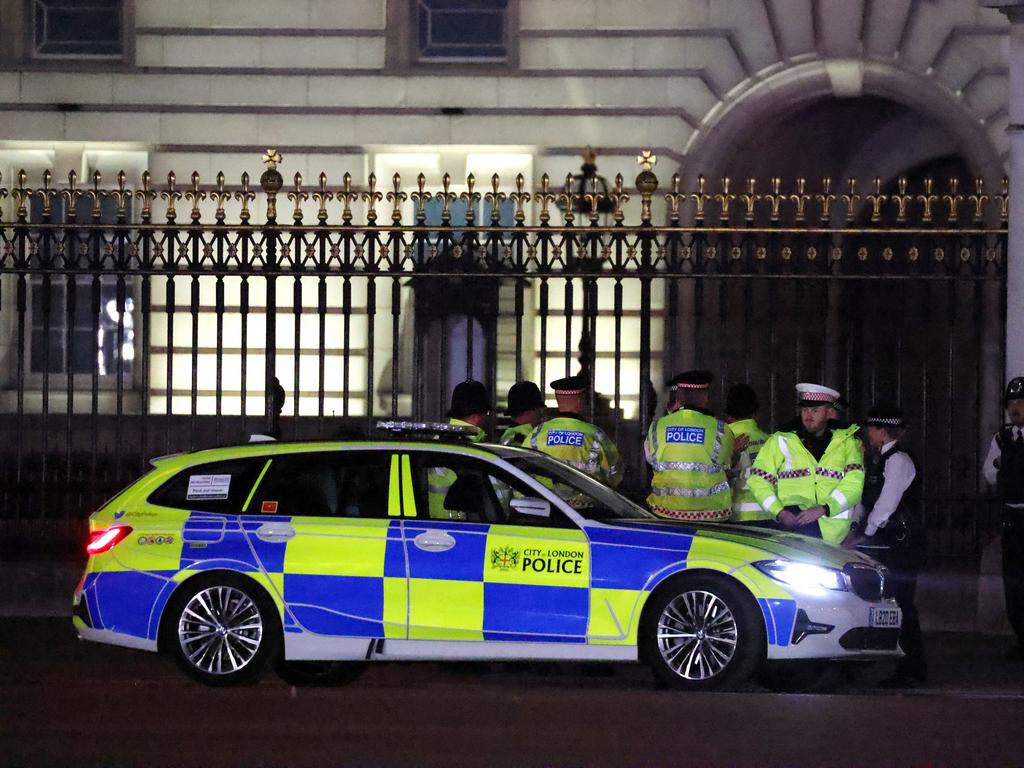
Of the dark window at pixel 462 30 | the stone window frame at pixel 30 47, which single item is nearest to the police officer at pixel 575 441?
the dark window at pixel 462 30

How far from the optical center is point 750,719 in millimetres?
9781

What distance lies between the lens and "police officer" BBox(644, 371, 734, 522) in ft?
41.5

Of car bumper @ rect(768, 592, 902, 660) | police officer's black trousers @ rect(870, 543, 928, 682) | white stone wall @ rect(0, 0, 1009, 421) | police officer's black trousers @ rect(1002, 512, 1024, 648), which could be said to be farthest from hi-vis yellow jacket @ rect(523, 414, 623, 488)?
white stone wall @ rect(0, 0, 1009, 421)

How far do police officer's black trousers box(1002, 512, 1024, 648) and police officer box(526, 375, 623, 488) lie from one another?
226 cm

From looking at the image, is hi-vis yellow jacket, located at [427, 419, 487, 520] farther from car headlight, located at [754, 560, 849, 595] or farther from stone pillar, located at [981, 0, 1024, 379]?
stone pillar, located at [981, 0, 1024, 379]

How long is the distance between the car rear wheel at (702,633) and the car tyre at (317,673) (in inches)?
71.4

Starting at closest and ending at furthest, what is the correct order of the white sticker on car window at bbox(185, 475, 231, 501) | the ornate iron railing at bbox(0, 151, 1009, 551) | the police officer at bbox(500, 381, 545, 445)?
the white sticker on car window at bbox(185, 475, 231, 501), the police officer at bbox(500, 381, 545, 445), the ornate iron railing at bbox(0, 151, 1009, 551)

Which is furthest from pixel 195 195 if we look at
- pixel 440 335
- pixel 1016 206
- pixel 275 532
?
Answer: pixel 1016 206

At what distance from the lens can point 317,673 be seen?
11922mm

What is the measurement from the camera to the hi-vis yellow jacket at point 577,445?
12992 millimetres

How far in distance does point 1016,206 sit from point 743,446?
249 centimetres

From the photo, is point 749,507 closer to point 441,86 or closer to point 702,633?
point 702,633

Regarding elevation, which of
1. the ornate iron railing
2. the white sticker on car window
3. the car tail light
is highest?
the ornate iron railing

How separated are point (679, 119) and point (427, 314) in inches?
125
